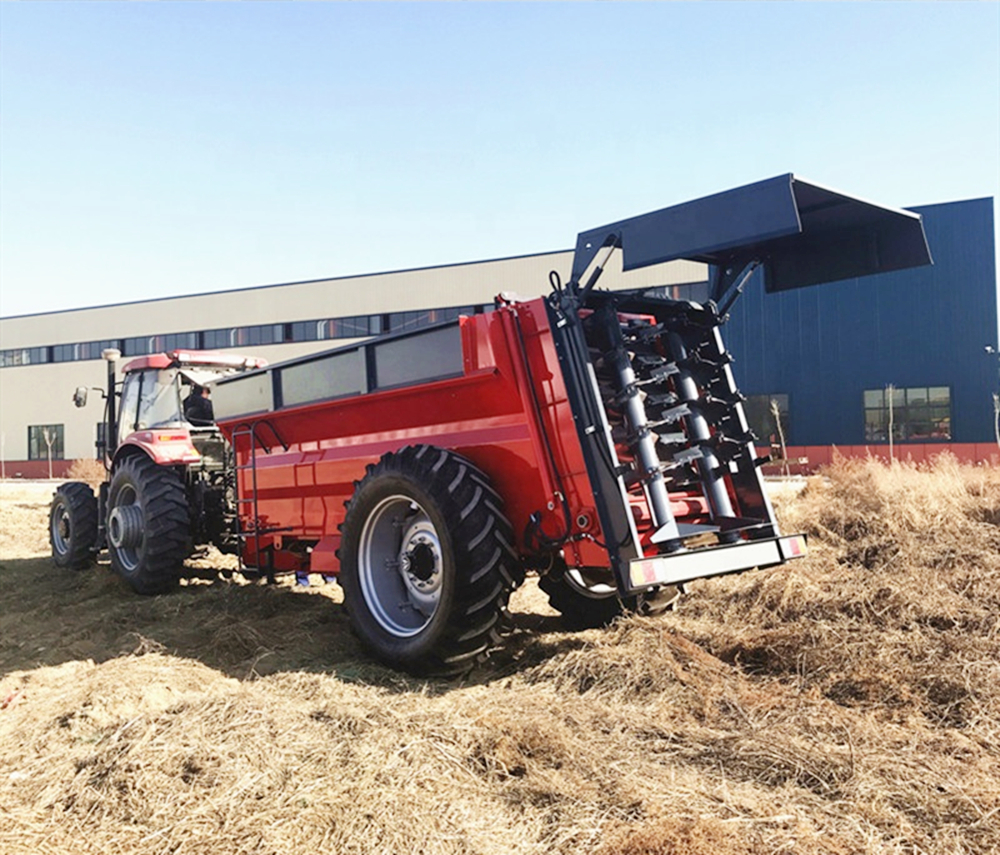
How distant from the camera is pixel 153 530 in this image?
7.70 m

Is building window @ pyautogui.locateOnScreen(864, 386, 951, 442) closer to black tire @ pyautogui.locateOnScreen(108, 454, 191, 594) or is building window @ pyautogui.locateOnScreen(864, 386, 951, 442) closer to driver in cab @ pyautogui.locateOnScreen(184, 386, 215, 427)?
driver in cab @ pyautogui.locateOnScreen(184, 386, 215, 427)

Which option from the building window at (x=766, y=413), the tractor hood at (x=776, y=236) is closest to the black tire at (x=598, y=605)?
the tractor hood at (x=776, y=236)

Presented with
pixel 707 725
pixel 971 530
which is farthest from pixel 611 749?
pixel 971 530

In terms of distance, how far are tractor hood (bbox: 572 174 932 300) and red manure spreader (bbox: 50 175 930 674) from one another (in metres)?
0.01

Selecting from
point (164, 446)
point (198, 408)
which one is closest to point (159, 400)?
point (198, 408)

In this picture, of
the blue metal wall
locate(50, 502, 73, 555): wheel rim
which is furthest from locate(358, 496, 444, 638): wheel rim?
the blue metal wall

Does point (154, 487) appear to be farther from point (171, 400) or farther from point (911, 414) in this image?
point (911, 414)

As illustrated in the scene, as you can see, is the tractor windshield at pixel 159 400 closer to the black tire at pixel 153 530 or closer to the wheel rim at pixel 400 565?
the black tire at pixel 153 530

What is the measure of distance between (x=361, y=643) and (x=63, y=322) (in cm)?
4294

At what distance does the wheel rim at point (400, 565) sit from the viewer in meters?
5.25

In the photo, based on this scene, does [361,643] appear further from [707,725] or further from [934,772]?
[934,772]

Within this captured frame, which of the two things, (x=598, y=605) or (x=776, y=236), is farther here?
(x=598, y=605)

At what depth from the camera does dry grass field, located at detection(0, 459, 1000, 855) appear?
2.85 meters

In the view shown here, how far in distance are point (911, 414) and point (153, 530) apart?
25.0 m
